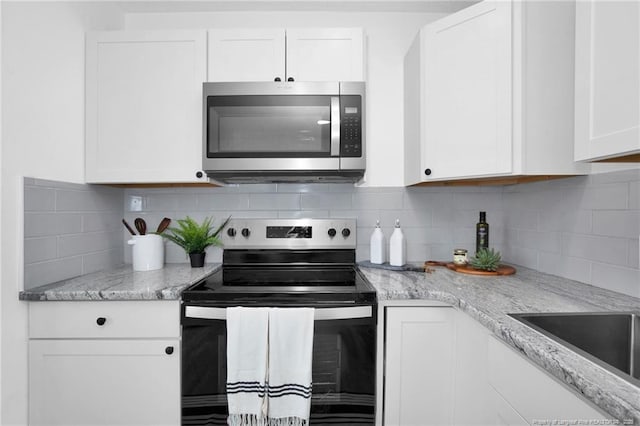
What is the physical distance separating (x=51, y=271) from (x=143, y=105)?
88 cm

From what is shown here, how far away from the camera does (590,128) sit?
3.38 feet

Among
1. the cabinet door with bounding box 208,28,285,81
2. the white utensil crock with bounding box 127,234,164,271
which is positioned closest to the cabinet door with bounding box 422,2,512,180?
the cabinet door with bounding box 208,28,285,81

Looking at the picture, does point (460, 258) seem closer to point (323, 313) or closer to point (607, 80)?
point (323, 313)

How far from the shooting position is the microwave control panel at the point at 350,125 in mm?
1632

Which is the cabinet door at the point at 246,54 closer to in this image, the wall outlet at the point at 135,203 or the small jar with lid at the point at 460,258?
the wall outlet at the point at 135,203

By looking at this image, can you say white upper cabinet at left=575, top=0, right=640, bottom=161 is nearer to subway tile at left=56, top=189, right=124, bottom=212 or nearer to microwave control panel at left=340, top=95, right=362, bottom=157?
microwave control panel at left=340, top=95, right=362, bottom=157

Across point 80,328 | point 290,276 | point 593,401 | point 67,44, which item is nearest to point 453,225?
point 290,276

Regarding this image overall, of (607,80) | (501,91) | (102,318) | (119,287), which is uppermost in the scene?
(501,91)

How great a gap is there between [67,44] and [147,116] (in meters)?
0.45

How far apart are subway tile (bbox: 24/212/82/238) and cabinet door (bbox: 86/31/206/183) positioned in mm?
241

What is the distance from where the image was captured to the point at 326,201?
6.61 feet

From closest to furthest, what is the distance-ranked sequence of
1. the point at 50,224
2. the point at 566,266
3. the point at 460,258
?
the point at 50,224 < the point at 566,266 < the point at 460,258

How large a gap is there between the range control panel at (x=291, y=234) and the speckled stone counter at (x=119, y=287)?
12.4 inches

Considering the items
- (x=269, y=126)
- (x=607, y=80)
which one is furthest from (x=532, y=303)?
(x=269, y=126)
